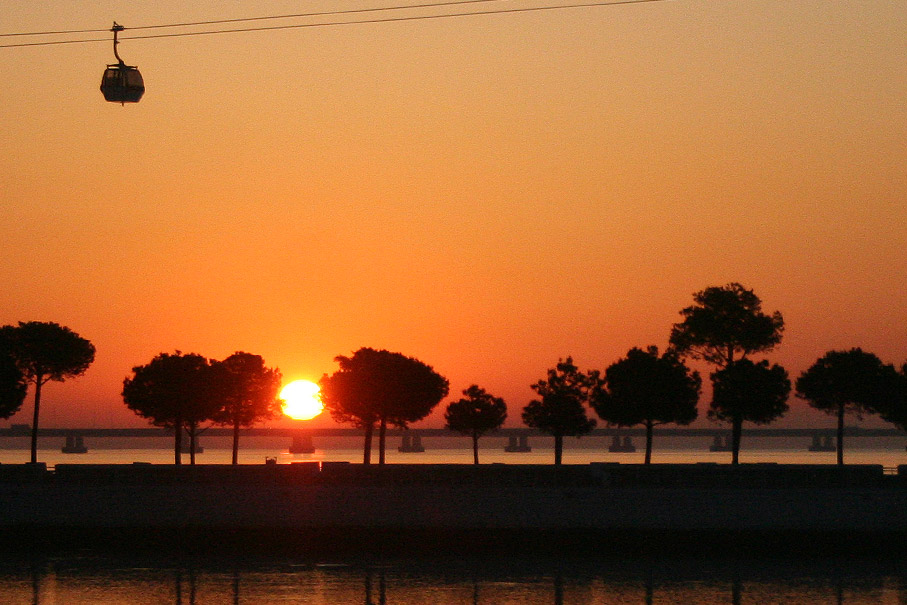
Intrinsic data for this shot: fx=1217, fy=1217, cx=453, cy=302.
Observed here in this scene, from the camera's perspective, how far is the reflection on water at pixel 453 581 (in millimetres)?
27609

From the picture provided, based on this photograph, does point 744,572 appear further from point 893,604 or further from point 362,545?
point 362,545

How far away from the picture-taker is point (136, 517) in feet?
135

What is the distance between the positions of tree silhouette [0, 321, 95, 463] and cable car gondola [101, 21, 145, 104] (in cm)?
4339

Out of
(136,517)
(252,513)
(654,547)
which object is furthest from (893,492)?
(136,517)

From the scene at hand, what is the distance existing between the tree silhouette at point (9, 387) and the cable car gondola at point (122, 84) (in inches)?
1621

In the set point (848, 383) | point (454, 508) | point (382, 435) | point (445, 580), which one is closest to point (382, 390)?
point (382, 435)

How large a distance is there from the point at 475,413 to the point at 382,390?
6952mm

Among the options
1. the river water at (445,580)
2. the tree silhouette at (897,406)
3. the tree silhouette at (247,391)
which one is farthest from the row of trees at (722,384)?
the river water at (445,580)

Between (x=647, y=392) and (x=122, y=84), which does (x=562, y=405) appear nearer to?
(x=647, y=392)

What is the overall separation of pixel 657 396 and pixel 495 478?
913 inches

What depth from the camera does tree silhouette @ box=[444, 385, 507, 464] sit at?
85.4m

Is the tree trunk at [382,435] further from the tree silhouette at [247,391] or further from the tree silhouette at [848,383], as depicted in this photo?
the tree silhouette at [848,383]

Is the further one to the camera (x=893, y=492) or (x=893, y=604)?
(x=893, y=492)

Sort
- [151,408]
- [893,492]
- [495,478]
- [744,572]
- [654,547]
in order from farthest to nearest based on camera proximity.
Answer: [151,408] → [495,478] → [893,492] → [654,547] → [744,572]
